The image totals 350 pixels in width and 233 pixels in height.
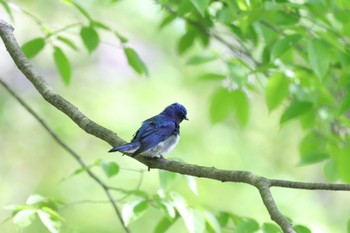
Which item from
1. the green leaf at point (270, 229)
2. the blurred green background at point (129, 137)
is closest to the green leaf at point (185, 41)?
the green leaf at point (270, 229)

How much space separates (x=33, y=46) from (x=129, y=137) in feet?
12.6

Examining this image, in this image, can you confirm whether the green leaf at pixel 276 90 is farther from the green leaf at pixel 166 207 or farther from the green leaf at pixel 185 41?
the green leaf at pixel 166 207

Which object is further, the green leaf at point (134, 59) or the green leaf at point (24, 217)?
the green leaf at point (134, 59)

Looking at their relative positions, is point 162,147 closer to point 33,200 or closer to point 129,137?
point 33,200

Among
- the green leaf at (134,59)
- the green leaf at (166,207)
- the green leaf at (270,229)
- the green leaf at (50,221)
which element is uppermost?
the green leaf at (134,59)

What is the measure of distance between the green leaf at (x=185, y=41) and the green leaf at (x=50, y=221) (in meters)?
1.80

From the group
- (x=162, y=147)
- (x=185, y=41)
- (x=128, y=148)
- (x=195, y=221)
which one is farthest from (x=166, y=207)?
(x=185, y=41)

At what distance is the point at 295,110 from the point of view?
3.83 metres

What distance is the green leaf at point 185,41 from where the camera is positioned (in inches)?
177

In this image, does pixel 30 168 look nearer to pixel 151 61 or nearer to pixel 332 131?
pixel 151 61

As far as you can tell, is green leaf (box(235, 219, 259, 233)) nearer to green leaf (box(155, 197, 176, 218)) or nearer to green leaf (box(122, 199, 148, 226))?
green leaf (box(155, 197, 176, 218))

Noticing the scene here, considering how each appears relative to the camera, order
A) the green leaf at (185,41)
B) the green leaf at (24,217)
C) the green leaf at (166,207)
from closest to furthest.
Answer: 1. the green leaf at (24,217)
2. the green leaf at (166,207)
3. the green leaf at (185,41)

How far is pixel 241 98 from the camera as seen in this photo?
4.07 meters

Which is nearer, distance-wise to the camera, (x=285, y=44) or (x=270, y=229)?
(x=270, y=229)
